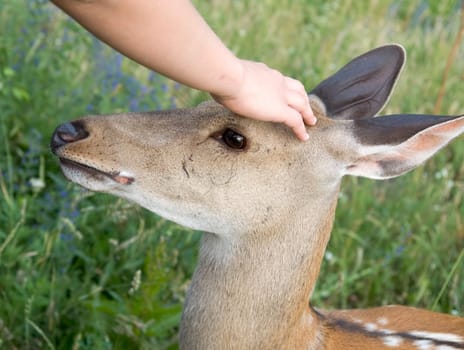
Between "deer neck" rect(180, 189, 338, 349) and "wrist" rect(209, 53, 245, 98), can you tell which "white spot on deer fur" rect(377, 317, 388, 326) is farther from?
"wrist" rect(209, 53, 245, 98)

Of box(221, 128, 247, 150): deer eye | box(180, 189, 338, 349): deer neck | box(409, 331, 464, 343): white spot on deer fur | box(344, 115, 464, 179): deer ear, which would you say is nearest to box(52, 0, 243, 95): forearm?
box(221, 128, 247, 150): deer eye

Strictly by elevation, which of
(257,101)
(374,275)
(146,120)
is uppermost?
(257,101)

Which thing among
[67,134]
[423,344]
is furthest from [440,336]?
[67,134]

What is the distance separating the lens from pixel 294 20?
25.1ft

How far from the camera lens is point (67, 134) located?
2887 millimetres

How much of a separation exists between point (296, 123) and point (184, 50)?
53 centimetres

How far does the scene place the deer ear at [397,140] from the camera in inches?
110

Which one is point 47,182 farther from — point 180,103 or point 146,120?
point 146,120

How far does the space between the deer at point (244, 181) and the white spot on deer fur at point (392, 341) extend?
0.92 feet

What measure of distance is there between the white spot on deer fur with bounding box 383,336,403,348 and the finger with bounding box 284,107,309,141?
872 millimetres

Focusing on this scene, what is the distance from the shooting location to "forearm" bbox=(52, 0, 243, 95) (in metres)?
2.34

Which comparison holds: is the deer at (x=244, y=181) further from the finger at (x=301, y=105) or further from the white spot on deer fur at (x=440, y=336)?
the white spot on deer fur at (x=440, y=336)

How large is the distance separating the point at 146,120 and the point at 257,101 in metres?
0.54

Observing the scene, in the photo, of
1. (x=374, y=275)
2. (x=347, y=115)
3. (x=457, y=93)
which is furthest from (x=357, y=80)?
(x=457, y=93)
